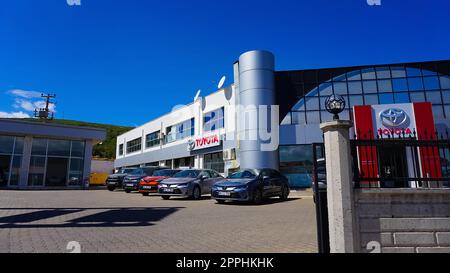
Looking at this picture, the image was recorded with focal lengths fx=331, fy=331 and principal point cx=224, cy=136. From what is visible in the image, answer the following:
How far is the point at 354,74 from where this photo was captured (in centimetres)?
2675

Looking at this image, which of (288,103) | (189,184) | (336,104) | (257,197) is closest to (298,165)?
(288,103)

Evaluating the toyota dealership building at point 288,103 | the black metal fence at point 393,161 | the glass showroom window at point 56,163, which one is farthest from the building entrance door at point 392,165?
the glass showroom window at point 56,163

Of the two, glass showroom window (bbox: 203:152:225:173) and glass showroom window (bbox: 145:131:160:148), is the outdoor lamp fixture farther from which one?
glass showroom window (bbox: 145:131:160:148)

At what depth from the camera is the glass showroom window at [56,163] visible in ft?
86.1

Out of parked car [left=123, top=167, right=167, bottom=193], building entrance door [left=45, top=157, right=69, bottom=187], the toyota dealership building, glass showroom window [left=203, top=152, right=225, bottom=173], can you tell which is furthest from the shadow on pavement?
building entrance door [left=45, top=157, right=69, bottom=187]

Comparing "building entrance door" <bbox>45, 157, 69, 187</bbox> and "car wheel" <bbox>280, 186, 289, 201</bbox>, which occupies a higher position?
"building entrance door" <bbox>45, 157, 69, 187</bbox>

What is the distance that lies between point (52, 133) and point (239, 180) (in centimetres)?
1988

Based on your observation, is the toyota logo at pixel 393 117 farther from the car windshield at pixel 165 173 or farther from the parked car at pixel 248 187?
the car windshield at pixel 165 173

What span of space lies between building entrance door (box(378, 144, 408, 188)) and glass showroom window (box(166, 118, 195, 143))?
26.1m

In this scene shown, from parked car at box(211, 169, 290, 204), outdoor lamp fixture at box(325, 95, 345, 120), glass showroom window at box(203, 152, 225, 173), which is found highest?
glass showroom window at box(203, 152, 225, 173)

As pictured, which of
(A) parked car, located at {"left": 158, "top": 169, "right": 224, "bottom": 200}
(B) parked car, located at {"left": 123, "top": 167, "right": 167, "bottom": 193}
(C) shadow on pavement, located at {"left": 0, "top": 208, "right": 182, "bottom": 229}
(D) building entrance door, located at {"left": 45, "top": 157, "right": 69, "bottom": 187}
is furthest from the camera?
(D) building entrance door, located at {"left": 45, "top": 157, "right": 69, "bottom": 187}

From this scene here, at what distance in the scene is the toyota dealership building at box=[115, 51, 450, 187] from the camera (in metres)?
24.4

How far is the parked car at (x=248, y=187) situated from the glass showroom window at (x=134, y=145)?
31.9m
